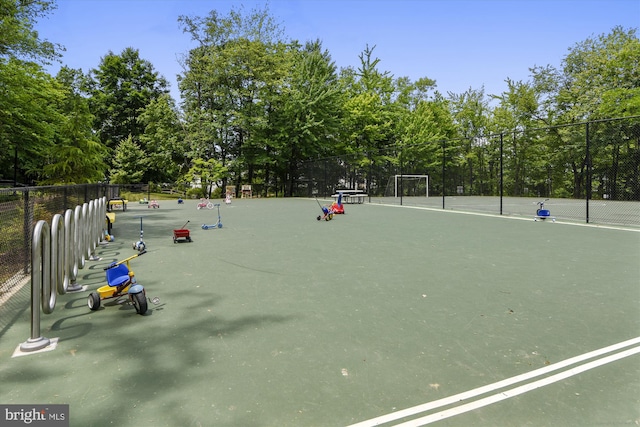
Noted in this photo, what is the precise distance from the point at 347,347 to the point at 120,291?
3.11 metres

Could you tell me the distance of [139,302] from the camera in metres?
4.48

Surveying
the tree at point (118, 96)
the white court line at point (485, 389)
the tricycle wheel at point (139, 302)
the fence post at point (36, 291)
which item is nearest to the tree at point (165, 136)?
the tree at point (118, 96)

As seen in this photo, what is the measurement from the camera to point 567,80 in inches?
1725

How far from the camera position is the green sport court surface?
2.65 metres

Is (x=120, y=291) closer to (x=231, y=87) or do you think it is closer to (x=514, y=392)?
(x=514, y=392)

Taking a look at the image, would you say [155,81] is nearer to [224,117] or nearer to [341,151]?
[224,117]

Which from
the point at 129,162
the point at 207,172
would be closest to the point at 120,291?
the point at 207,172

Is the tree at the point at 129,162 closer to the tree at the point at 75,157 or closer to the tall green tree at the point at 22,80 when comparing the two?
the tall green tree at the point at 22,80

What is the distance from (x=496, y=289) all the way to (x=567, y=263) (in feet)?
8.80

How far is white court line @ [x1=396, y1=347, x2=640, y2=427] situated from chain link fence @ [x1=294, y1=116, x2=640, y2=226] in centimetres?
2585

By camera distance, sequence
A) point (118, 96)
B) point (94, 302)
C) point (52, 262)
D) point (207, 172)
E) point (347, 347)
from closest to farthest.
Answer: point (347, 347) → point (52, 262) → point (94, 302) → point (207, 172) → point (118, 96)

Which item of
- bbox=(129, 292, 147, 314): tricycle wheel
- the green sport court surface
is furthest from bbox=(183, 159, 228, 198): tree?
bbox=(129, 292, 147, 314): tricycle wheel

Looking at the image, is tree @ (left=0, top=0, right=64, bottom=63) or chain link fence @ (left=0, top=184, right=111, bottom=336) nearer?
chain link fence @ (left=0, top=184, right=111, bottom=336)

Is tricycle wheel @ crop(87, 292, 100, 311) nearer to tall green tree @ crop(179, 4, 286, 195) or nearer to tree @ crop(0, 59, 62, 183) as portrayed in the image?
tree @ crop(0, 59, 62, 183)
